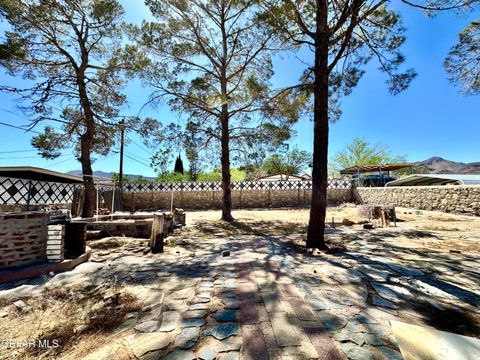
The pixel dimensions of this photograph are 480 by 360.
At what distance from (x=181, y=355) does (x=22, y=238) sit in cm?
257

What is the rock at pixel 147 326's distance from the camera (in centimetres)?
159

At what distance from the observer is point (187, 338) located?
4.84ft

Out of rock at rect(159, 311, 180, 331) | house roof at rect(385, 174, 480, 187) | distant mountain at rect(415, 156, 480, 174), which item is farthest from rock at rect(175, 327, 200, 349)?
distant mountain at rect(415, 156, 480, 174)

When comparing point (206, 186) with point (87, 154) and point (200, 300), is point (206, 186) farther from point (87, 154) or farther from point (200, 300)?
point (200, 300)

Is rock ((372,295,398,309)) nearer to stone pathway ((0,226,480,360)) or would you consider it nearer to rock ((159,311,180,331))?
stone pathway ((0,226,480,360))

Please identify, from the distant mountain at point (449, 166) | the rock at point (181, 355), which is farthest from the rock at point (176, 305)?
the distant mountain at point (449, 166)

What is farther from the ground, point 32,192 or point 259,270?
point 32,192

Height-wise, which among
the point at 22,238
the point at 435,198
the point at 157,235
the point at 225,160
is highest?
the point at 225,160

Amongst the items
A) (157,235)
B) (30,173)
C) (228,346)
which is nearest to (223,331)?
(228,346)

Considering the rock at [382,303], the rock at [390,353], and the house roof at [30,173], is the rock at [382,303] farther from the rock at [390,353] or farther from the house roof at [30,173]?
the house roof at [30,173]

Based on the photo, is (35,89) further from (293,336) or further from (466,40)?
(466,40)

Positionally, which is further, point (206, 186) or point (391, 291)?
point (206, 186)

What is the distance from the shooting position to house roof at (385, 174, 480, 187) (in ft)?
35.1

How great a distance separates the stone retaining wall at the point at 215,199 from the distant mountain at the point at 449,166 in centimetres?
2787
